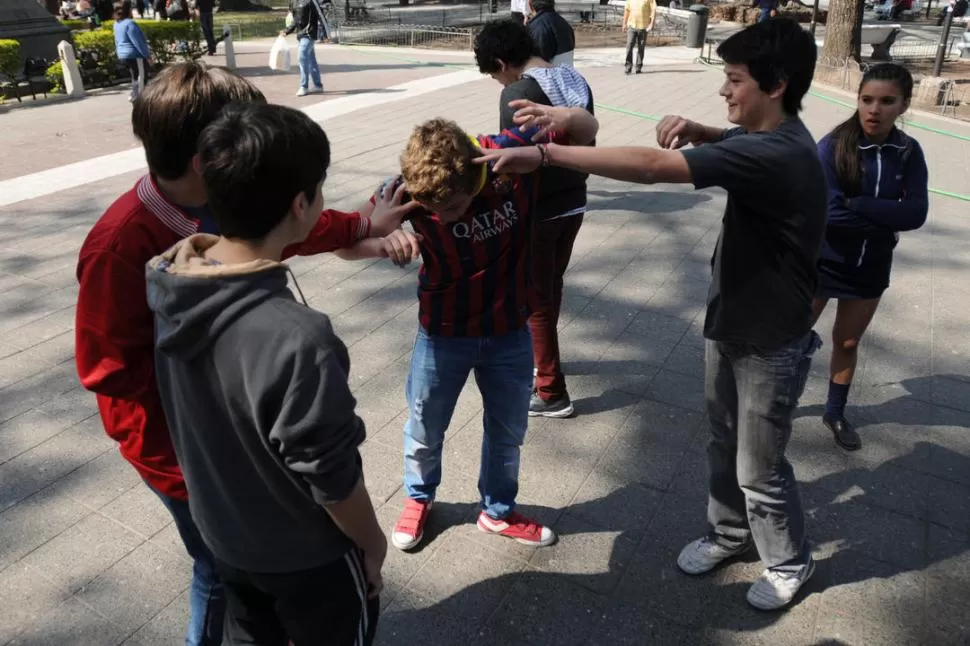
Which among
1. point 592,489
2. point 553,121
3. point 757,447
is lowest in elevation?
point 592,489

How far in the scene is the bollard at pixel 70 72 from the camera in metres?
12.3

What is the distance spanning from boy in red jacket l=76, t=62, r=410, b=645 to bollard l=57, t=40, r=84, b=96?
41.8ft

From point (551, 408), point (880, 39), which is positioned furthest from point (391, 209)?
point (880, 39)

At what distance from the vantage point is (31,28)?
13.7m

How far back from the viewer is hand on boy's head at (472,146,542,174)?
219 cm

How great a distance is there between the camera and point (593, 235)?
628 centimetres

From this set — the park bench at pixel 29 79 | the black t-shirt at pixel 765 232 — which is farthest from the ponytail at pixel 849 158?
the park bench at pixel 29 79

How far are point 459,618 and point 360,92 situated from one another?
11359 mm

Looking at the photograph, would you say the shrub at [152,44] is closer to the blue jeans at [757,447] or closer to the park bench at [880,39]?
the blue jeans at [757,447]

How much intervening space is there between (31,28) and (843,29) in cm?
1498

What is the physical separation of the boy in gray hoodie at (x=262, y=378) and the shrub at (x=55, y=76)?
13668 mm

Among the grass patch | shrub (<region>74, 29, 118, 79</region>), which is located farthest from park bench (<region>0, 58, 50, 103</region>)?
the grass patch

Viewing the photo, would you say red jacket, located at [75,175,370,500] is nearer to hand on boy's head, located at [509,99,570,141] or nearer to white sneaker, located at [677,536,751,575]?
hand on boy's head, located at [509,99,570,141]

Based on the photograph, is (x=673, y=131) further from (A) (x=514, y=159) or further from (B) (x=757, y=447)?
(B) (x=757, y=447)
